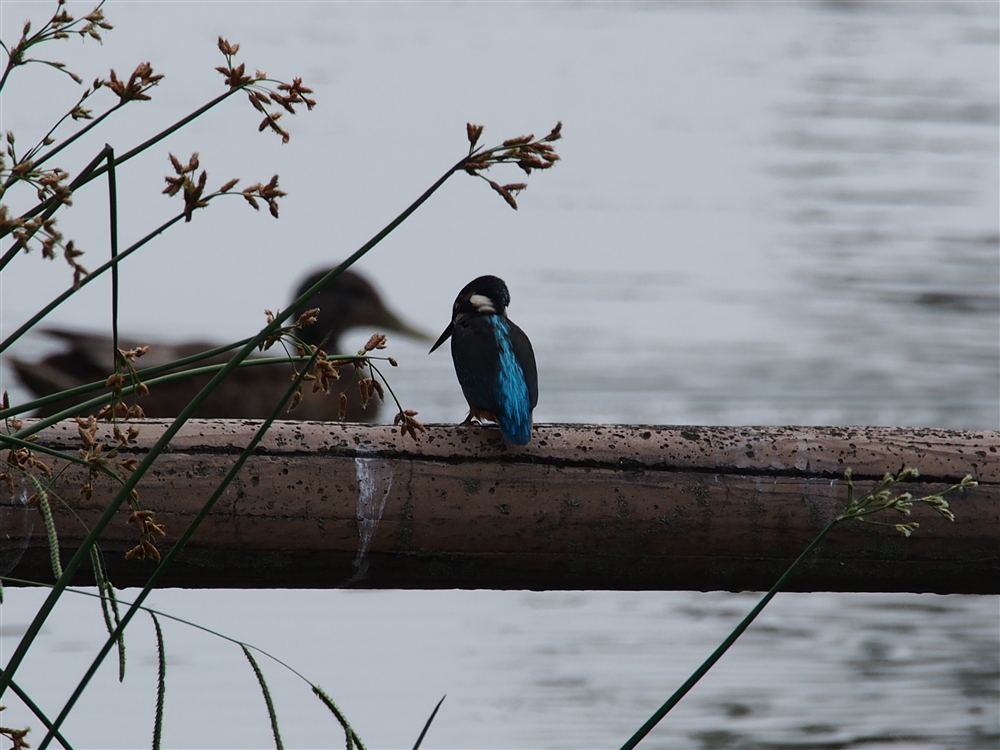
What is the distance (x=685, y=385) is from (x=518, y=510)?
1.59 metres

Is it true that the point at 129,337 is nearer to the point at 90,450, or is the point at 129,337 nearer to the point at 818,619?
the point at 818,619

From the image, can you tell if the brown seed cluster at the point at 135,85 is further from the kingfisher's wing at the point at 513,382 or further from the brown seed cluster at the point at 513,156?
the kingfisher's wing at the point at 513,382

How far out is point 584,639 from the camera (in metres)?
2.01

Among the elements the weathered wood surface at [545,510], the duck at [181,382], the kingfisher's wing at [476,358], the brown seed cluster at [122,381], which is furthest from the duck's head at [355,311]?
the brown seed cluster at [122,381]

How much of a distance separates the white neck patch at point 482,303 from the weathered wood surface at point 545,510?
314 mm

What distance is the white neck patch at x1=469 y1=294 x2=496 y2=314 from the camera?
146 cm

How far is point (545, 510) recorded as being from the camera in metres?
1.12

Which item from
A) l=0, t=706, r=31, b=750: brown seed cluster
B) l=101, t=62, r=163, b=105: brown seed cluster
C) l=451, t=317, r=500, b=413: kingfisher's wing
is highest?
l=451, t=317, r=500, b=413: kingfisher's wing

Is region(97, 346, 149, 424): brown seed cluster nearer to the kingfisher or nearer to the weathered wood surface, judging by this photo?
the weathered wood surface

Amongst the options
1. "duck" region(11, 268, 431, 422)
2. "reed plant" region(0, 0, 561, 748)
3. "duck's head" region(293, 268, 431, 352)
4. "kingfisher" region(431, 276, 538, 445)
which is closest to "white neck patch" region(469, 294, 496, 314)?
"kingfisher" region(431, 276, 538, 445)

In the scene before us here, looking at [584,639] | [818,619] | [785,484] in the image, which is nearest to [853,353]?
[818,619]

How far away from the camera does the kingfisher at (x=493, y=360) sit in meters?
1.18

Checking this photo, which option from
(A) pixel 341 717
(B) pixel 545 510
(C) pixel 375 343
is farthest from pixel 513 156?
(B) pixel 545 510

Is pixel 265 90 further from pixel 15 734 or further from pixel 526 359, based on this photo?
pixel 526 359
